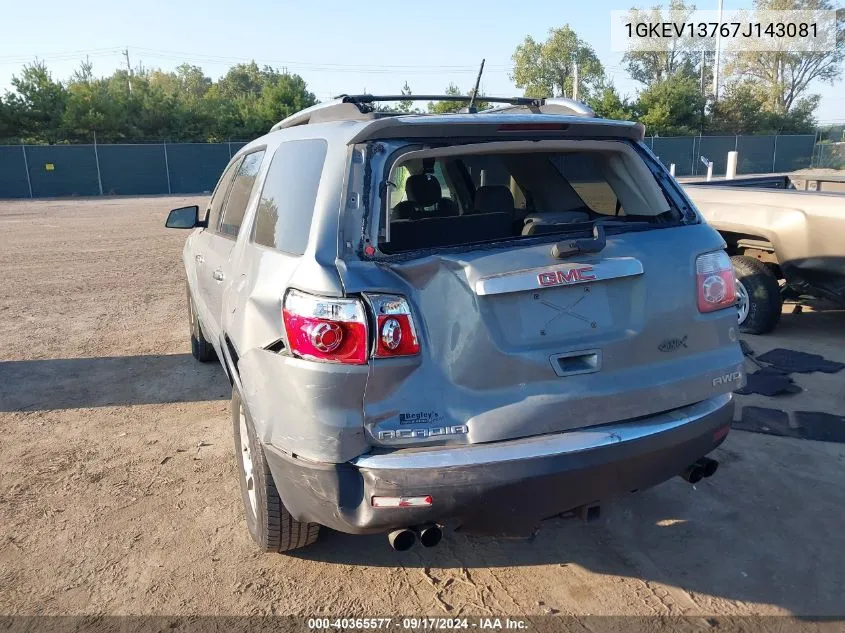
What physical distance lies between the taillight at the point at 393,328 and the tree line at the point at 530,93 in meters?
20.1

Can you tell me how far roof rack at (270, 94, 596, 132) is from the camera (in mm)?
2989

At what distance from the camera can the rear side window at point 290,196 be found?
8.98 ft

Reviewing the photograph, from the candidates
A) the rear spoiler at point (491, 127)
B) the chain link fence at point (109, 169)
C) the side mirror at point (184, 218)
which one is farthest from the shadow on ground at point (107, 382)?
the chain link fence at point (109, 169)

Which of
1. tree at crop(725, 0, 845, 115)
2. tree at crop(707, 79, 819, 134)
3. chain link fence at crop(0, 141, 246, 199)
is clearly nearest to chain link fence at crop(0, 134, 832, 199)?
chain link fence at crop(0, 141, 246, 199)

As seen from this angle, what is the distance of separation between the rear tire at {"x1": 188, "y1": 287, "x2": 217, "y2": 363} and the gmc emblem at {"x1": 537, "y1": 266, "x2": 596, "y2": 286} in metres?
3.92

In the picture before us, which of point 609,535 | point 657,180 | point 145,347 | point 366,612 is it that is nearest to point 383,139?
point 657,180

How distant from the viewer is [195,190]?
125 ft

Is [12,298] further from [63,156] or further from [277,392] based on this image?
[63,156]

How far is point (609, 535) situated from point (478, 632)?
94cm

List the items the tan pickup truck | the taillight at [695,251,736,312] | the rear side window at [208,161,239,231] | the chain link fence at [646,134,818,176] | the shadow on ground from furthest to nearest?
the chain link fence at [646,134,818,176] → the tan pickup truck → the shadow on ground → the rear side window at [208,161,239,231] → the taillight at [695,251,736,312]

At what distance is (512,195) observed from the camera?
3904 millimetres

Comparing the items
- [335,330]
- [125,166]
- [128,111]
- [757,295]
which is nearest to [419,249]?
[335,330]

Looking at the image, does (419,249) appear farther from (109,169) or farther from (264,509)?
(109,169)

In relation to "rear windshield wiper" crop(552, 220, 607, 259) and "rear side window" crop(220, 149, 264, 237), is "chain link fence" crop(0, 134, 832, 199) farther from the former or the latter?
"rear windshield wiper" crop(552, 220, 607, 259)
